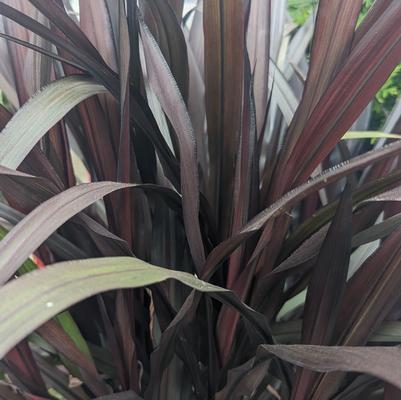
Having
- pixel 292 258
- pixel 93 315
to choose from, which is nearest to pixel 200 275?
pixel 292 258

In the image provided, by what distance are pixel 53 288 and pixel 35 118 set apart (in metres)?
0.20

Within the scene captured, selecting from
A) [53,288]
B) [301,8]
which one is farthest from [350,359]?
[301,8]

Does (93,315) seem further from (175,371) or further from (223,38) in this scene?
(223,38)

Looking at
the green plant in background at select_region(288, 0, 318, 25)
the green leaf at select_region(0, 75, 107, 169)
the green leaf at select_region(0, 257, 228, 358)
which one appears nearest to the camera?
the green leaf at select_region(0, 257, 228, 358)

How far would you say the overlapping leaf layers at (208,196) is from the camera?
0.38 m

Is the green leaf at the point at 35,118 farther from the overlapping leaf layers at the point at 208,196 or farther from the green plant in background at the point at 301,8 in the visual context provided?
the green plant in background at the point at 301,8

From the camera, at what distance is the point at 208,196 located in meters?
0.51

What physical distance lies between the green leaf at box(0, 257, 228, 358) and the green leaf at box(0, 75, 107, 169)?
0.15 metres

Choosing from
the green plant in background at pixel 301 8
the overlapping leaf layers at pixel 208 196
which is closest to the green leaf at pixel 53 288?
the overlapping leaf layers at pixel 208 196

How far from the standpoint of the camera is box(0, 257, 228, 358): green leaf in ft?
0.64

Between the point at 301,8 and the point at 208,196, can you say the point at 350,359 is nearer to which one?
the point at 208,196

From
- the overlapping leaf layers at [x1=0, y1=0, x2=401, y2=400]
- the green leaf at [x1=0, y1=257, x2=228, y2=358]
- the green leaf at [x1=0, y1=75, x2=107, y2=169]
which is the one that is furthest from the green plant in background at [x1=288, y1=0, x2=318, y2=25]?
the green leaf at [x1=0, y1=257, x2=228, y2=358]

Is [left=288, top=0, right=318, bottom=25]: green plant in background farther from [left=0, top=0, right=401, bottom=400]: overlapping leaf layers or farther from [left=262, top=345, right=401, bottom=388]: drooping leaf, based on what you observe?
[left=262, top=345, right=401, bottom=388]: drooping leaf

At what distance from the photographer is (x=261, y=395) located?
53 centimetres
